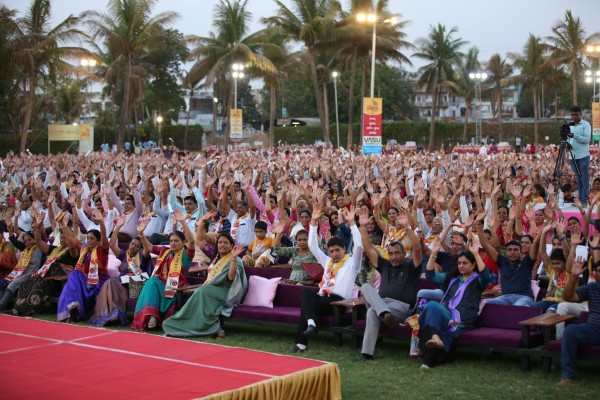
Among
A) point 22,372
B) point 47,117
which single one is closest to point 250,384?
point 22,372

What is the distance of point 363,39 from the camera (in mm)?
47094

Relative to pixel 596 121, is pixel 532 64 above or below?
above

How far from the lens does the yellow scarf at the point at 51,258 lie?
12234 mm

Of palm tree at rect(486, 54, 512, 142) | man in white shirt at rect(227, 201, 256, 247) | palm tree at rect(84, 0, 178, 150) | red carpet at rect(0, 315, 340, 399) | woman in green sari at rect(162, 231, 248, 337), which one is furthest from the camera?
palm tree at rect(486, 54, 512, 142)

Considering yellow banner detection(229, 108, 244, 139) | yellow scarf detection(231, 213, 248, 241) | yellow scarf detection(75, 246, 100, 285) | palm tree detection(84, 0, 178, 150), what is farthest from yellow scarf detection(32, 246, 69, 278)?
palm tree detection(84, 0, 178, 150)

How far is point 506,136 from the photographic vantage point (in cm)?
6481

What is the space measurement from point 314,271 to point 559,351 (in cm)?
337

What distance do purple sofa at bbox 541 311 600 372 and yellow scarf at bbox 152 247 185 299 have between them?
15.4 feet

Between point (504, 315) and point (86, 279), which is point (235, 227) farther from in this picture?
point (504, 315)

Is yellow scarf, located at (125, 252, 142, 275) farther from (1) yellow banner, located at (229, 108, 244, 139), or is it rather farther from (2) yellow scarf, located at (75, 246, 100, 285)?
(1) yellow banner, located at (229, 108, 244, 139)

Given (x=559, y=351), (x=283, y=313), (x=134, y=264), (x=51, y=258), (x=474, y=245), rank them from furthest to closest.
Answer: (x=51, y=258) → (x=134, y=264) → (x=283, y=313) → (x=474, y=245) → (x=559, y=351)

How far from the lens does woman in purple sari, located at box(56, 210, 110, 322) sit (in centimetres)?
1149

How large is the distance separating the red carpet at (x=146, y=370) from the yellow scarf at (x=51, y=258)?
9.80ft

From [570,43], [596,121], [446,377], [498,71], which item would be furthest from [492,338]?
[498,71]
